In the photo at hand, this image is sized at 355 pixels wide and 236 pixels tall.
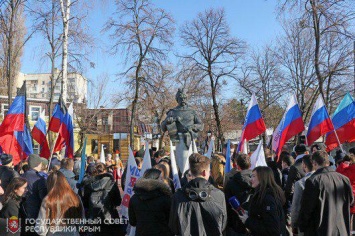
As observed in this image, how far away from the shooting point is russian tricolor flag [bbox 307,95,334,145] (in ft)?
28.6

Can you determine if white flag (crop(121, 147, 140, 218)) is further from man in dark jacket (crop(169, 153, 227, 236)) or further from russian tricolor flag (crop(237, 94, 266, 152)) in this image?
russian tricolor flag (crop(237, 94, 266, 152))

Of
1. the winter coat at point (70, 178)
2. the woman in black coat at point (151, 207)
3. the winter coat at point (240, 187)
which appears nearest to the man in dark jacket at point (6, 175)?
the winter coat at point (70, 178)

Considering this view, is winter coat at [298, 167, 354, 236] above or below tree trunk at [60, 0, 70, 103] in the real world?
below

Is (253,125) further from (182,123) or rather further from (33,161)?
(33,161)

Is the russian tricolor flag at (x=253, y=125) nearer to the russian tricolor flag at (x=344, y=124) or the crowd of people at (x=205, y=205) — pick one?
the russian tricolor flag at (x=344, y=124)

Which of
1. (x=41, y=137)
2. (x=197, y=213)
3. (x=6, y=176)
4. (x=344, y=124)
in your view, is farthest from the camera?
(x=41, y=137)

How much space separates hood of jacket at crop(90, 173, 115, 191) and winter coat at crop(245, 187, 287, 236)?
2.34 m

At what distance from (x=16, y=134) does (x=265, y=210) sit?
6.56 metres

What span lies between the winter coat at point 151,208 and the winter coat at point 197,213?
A: 58 cm

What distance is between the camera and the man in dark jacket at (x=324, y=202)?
4711mm

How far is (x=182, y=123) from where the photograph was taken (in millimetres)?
11141

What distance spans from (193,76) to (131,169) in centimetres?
2366

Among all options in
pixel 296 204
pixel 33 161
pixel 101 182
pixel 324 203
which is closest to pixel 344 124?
pixel 296 204

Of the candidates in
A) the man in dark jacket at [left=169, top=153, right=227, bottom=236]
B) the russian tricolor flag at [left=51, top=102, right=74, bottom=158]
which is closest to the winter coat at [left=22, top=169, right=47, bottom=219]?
the man in dark jacket at [left=169, top=153, right=227, bottom=236]
